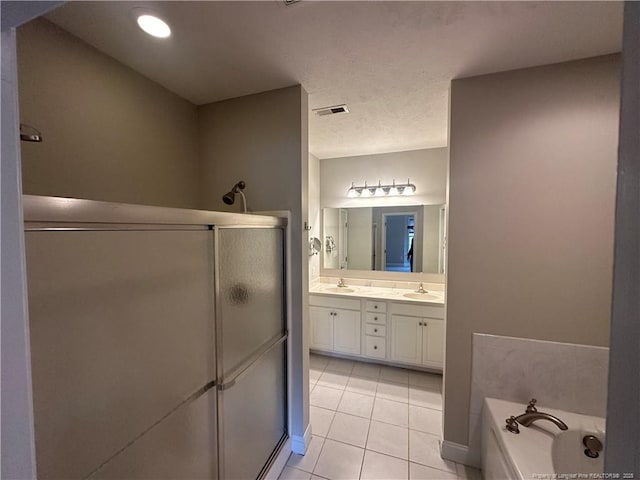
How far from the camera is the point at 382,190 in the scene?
3154 millimetres

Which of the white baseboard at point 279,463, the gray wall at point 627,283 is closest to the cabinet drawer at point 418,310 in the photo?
the white baseboard at point 279,463

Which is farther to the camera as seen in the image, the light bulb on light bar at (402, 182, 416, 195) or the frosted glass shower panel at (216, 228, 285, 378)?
the light bulb on light bar at (402, 182, 416, 195)

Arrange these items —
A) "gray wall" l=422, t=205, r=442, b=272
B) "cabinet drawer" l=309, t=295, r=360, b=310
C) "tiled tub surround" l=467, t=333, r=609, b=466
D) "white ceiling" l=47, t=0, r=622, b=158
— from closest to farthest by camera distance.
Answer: "white ceiling" l=47, t=0, r=622, b=158 → "tiled tub surround" l=467, t=333, r=609, b=466 → "cabinet drawer" l=309, t=295, r=360, b=310 → "gray wall" l=422, t=205, r=442, b=272

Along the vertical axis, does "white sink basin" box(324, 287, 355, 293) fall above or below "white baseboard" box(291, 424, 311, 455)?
above

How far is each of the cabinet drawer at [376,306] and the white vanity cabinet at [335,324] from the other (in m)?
0.12

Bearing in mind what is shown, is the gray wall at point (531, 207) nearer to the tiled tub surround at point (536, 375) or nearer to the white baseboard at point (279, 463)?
the tiled tub surround at point (536, 375)

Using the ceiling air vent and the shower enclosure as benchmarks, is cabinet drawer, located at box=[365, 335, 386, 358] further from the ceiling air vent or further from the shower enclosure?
the ceiling air vent

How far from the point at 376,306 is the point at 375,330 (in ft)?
0.90

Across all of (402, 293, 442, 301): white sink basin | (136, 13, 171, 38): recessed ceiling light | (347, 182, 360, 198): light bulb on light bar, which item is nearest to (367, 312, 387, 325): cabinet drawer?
(402, 293, 442, 301): white sink basin

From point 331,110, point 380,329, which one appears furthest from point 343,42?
point 380,329

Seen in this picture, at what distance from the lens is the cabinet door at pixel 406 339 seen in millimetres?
2633

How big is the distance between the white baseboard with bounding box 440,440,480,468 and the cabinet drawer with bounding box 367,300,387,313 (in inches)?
47.4

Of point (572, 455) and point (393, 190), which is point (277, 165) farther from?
point (572, 455)

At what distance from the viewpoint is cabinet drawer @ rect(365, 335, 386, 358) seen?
2781 millimetres
